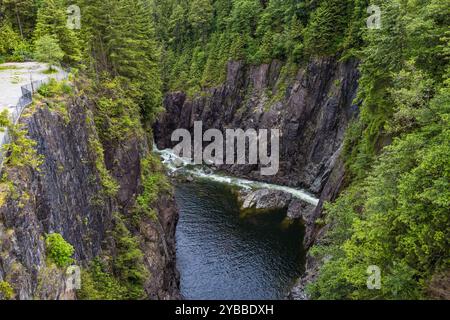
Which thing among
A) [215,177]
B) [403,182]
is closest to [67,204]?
[403,182]

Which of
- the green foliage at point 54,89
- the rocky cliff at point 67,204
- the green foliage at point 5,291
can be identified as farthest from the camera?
the green foliage at point 54,89

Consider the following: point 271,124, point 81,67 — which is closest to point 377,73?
point 81,67

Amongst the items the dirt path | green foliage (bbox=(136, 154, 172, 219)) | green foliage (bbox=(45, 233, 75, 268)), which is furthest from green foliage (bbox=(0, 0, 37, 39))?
green foliage (bbox=(45, 233, 75, 268))

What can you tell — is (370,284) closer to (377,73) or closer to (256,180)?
(377,73)

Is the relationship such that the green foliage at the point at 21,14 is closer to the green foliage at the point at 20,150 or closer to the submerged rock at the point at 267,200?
the green foliage at the point at 20,150

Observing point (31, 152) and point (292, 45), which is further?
point (292, 45)

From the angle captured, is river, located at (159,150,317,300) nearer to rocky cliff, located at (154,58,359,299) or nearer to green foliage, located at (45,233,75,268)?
rocky cliff, located at (154,58,359,299)

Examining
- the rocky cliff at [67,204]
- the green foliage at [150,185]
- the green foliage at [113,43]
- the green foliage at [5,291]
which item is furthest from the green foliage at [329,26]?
the green foliage at [5,291]
